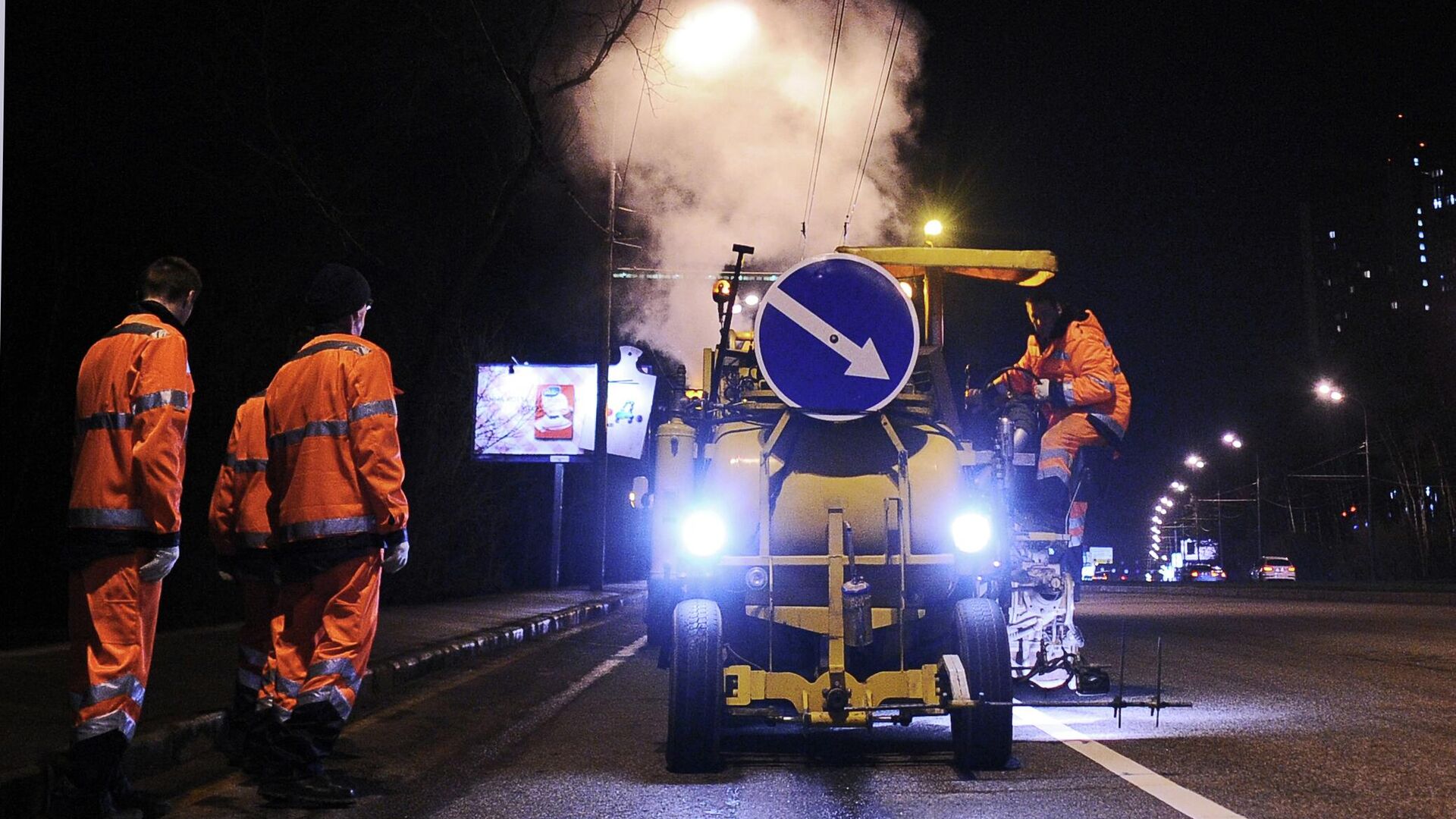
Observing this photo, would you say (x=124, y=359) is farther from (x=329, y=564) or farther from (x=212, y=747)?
(x=212, y=747)

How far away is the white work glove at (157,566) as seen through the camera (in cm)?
499

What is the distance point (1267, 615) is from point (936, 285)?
44.3 ft

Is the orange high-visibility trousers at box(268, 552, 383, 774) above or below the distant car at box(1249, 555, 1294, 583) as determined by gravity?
below

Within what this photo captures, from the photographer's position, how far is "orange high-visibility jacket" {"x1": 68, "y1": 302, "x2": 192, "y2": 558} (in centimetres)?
496

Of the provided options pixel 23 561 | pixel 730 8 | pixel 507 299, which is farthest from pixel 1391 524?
pixel 23 561

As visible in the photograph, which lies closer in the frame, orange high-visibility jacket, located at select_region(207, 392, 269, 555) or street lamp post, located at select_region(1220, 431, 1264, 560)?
orange high-visibility jacket, located at select_region(207, 392, 269, 555)

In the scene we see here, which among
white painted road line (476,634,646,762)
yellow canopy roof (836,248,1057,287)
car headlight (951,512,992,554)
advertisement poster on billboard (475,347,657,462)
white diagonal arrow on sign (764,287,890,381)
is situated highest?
advertisement poster on billboard (475,347,657,462)

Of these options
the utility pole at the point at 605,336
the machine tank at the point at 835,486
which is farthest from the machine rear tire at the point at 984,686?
the utility pole at the point at 605,336

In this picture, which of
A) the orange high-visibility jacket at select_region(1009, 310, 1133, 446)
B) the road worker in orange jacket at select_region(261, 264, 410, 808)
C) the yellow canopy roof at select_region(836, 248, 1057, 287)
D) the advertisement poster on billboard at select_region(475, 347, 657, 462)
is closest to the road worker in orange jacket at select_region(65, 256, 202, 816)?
the road worker in orange jacket at select_region(261, 264, 410, 808)

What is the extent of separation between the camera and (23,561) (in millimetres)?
14266

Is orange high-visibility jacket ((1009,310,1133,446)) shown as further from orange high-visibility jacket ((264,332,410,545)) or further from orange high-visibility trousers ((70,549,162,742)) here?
orange high-visibility trousers ((70,549,162,742))

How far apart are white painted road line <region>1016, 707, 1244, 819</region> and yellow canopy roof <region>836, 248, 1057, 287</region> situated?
2.53 m

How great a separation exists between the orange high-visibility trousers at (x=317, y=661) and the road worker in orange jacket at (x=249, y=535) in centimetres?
40

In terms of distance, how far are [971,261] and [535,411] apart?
21.5m
